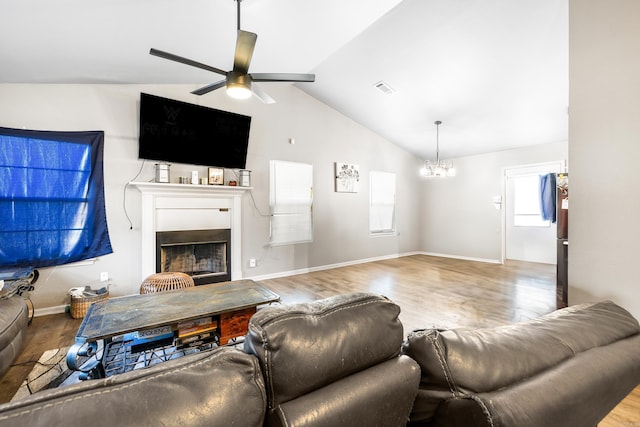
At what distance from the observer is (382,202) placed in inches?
273

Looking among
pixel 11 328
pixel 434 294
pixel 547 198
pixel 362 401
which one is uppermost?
pixel 547 198

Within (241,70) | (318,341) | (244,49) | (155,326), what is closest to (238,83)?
(241,70)

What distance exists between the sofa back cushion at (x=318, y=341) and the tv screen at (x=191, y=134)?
3.98 m

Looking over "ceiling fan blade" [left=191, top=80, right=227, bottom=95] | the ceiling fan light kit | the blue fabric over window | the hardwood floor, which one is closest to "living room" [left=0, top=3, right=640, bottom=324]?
the blue fabric over window

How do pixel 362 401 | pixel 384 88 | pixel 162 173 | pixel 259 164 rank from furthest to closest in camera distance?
pixel 259 164 → pixel 384 88 → pixel 162 173 → pixel 362 401

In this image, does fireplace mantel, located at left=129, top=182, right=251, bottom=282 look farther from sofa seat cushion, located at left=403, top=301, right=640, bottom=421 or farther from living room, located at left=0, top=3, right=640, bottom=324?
sofa seat cushion, located at left=403, top=301, right=640, bottom=421

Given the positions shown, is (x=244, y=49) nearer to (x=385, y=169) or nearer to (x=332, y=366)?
(x=332, y=366)

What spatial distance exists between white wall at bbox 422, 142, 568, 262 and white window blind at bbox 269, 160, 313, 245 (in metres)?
3.93

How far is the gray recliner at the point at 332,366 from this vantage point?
62cm

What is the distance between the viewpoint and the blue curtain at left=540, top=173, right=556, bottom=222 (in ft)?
19.1

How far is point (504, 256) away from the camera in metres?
6.43

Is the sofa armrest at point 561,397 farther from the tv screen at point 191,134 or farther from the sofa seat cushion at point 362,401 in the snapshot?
the tv screen at point 191,134

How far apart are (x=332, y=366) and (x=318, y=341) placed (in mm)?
68

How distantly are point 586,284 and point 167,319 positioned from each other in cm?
319
